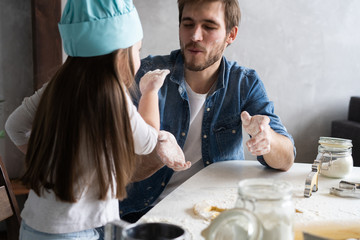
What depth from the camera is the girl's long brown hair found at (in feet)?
3.25

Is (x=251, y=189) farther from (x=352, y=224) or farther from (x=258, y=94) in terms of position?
(x=258, y=94)

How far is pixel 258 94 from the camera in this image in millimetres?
1960

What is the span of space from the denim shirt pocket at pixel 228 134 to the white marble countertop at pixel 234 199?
175mm

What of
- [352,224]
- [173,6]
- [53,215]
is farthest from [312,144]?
[53,215]

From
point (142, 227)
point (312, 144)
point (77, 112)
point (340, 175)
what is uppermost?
point (77, 112)

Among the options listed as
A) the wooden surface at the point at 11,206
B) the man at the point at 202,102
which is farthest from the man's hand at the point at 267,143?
the wooden surface at the point at 11,206

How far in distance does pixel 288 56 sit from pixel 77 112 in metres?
2.93

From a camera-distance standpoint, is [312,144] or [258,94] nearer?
[258,94]

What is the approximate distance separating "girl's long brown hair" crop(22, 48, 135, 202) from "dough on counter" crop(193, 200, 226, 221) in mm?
231

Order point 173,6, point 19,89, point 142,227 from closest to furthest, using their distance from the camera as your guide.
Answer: point 142,227 → point 19,89 → point 173,6

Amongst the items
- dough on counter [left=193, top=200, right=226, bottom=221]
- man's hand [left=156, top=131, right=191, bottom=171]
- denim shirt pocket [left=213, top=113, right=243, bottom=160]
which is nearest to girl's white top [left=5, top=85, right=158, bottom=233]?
dough on counter [left=193, top=200, right=226, bottom=221]

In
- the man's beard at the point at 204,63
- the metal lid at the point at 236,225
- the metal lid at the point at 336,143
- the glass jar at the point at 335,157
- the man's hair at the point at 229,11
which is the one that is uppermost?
the man's hair at the point at 229,11

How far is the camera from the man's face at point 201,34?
6.35 feet

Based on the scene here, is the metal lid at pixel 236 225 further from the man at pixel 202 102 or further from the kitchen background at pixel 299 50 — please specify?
the kitchen background at pixel 299 50
